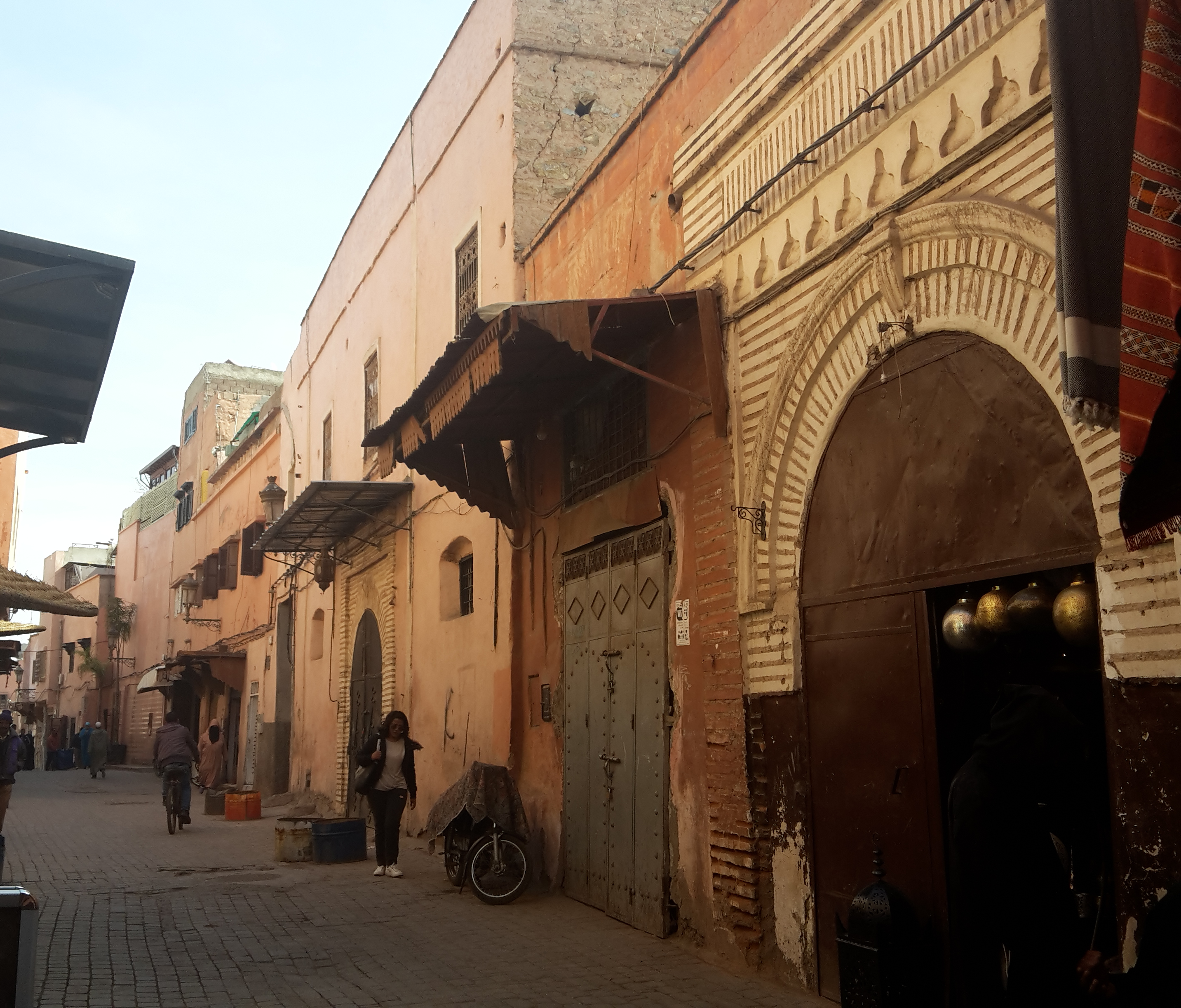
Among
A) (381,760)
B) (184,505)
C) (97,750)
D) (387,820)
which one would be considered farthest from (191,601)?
(387,820)

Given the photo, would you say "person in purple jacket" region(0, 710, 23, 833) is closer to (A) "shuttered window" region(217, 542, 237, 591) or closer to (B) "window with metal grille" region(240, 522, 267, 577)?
(B) "window with metal grille" region(240, 522, 267, 577)

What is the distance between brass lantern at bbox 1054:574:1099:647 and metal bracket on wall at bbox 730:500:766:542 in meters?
2.35

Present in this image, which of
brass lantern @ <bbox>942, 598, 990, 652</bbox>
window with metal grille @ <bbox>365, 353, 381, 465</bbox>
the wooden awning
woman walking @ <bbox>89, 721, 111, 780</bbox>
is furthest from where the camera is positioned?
woman walking @ <bbox>89, 721, 111, 780</bbox>

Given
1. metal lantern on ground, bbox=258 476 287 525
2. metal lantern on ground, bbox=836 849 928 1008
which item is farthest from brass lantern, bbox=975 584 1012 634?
metal lantern on ground, bbox=258 476 287 525

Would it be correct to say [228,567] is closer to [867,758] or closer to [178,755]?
[178,755]

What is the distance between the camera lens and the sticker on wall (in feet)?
25.4

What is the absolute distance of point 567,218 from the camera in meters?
10.2

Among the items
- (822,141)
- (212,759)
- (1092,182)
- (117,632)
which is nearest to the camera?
(1092,182)

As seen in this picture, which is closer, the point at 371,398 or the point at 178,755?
the point at 178,755

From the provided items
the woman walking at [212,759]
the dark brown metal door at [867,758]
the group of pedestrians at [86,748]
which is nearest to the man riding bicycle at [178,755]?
the woman walking at [212,759]

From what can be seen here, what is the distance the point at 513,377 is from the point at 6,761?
6.22m

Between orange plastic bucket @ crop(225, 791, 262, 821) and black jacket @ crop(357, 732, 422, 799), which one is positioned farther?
orange plastic bucket @ crop(225, 791, 262, 821)

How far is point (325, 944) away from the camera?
306 inches

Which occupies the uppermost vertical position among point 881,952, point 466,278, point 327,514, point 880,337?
point 466,278
